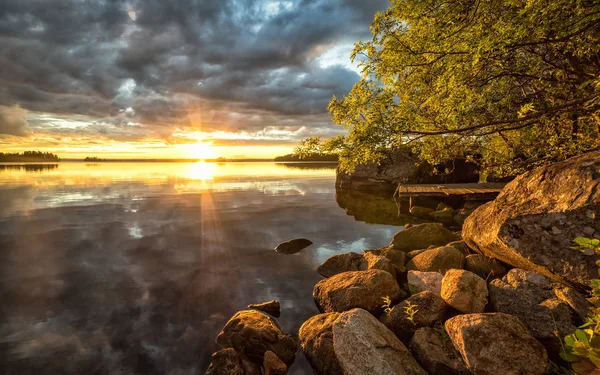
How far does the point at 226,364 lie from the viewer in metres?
5.51

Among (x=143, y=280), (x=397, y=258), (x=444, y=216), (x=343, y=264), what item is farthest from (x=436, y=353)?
(x=444, y=216)

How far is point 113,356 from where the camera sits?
6402mm

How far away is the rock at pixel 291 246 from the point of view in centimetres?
1378

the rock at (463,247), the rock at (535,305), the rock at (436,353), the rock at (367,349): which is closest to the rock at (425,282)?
the rock at (535,305)

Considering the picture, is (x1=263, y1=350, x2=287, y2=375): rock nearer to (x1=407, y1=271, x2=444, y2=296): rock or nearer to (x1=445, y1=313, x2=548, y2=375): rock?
(x1=445, y1=313, x2=548, y2=375): rock

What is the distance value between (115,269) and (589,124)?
18.7m

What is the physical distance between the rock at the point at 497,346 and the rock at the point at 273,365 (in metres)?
3.34

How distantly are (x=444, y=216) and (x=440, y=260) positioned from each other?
13.7 m

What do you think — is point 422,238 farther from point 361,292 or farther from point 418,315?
point 418,315

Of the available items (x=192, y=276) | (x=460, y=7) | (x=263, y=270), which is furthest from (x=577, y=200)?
(x=192, y=276)

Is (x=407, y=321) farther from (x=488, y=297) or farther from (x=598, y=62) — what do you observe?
(x=598, y=62)

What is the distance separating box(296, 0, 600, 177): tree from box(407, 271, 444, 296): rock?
11.9 feet

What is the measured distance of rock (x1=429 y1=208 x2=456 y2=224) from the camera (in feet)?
67.1

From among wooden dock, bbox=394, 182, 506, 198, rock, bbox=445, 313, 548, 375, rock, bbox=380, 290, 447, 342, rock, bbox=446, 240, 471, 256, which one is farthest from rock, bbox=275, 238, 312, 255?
wooden dock, bbox=394, 182, 506, 198
